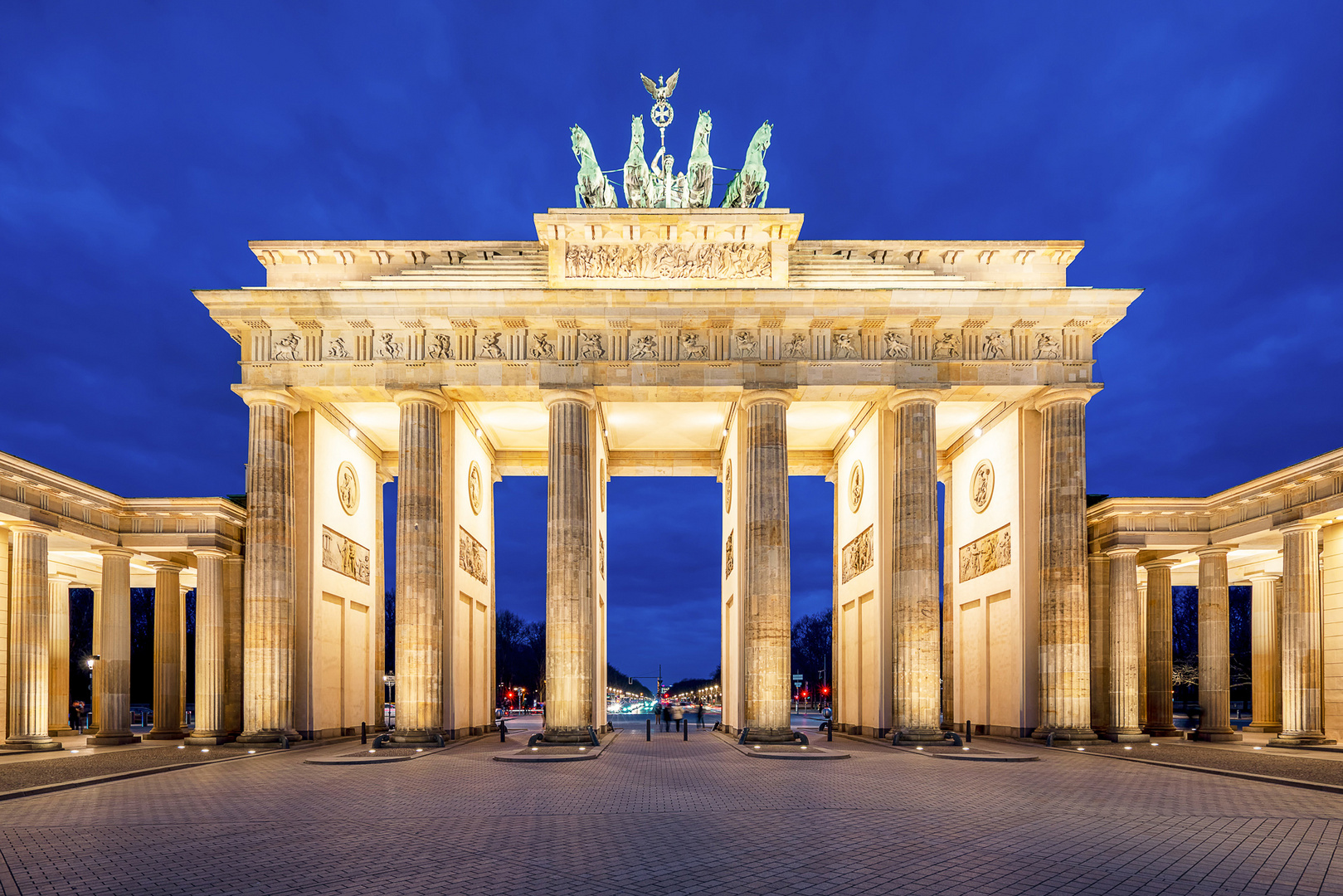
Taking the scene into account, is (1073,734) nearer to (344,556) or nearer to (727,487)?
(727,487)

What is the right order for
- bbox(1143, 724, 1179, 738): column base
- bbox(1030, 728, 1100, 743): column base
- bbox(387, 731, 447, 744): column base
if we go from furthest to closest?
bbox(1143, 724, 1179, 738): column base → bbox(1030, 728, 1100, 743): column base → bbox(387, 731, 447, 744): column base

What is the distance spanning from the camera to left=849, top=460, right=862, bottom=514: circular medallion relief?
32812 mm

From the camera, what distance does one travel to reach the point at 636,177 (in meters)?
28.6

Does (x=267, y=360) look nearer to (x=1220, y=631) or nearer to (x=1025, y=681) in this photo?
(x=1025, y=681)

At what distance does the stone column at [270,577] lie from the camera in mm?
25172

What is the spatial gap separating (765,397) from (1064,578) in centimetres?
997

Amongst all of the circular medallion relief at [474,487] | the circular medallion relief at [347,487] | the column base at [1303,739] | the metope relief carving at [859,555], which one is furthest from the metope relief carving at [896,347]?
the circular medallion relief at [347,487]

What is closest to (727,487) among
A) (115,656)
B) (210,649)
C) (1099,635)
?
(1099,635)

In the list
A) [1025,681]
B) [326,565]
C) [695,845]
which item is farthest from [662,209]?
[695,845]

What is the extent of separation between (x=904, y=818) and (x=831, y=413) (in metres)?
21.2

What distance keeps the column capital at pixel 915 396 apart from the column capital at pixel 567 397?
8945 millimetres

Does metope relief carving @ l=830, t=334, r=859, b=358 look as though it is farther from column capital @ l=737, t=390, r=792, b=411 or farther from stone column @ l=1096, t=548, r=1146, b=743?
stone column @ l=1096, t=548, r=1146, b=743

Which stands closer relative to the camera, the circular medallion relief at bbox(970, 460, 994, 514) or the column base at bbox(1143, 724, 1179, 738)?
the circular medallion relief at bbox(970, 460, 994, 514)

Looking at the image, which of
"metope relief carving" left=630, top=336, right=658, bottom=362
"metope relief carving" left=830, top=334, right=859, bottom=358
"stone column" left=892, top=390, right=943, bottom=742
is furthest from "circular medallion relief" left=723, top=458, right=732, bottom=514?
"metope relief carving" left=630, top=336, right=658, bottom=362
